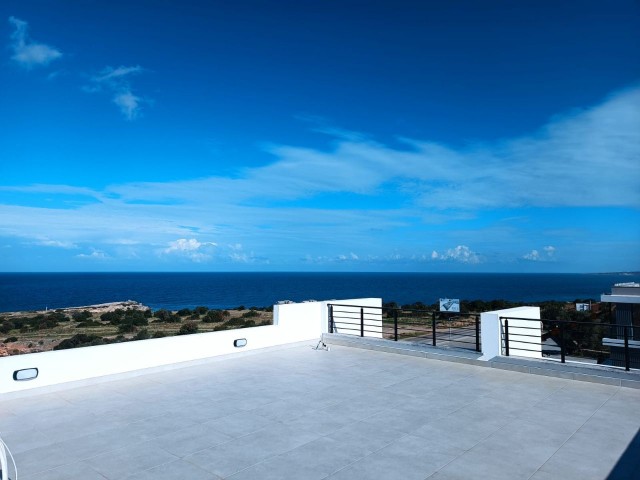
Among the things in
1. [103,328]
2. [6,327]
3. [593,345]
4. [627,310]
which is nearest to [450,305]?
[627,310]

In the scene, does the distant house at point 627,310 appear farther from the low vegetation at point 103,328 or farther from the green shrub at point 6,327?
the green shrub at point 6,327

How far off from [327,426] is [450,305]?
5851mm

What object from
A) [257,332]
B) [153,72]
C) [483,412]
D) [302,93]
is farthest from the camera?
[302,93]

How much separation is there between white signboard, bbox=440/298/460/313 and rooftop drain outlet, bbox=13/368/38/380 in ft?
25.0

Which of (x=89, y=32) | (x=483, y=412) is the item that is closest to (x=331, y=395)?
(x=483, y=412)

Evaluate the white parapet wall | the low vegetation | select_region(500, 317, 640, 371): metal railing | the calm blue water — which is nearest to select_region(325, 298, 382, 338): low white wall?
the white parapet wall

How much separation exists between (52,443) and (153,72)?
14.3 meters

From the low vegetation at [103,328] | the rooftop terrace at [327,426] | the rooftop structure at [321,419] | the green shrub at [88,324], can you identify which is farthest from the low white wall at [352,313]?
the green shrub at [88,324]

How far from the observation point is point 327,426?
4895 millimetres

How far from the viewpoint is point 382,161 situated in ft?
72.5

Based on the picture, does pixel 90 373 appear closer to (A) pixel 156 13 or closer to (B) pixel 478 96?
(A) pixel 156 13

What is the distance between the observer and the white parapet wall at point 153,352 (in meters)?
6.34

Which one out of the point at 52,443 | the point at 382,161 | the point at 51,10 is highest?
the point at 51,10

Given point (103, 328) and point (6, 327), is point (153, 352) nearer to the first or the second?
point (103, 328)
